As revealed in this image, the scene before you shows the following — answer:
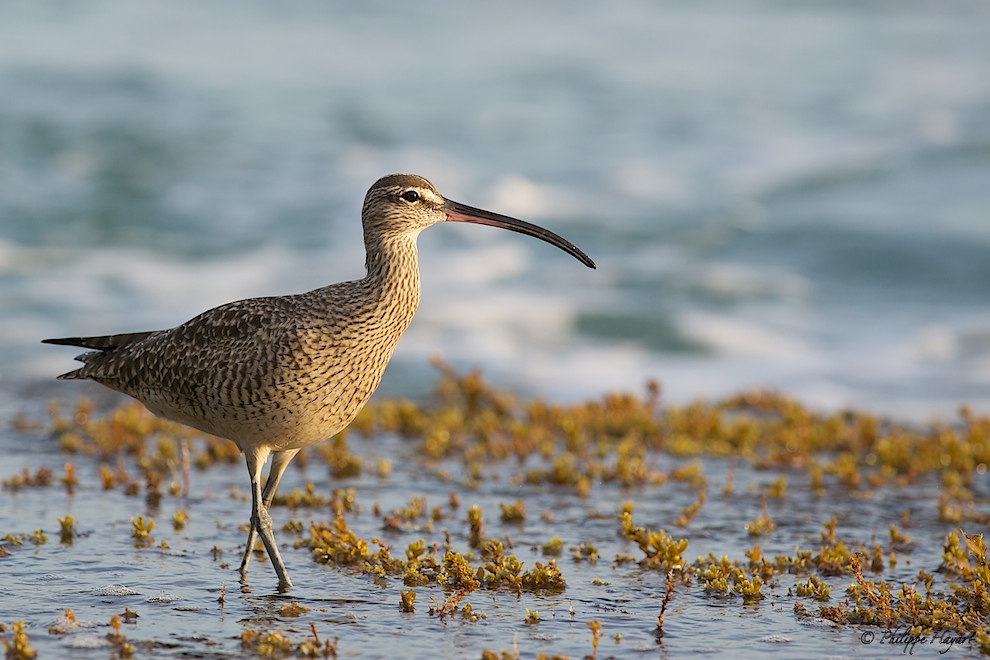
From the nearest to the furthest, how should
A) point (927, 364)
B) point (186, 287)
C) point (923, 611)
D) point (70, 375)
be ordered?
point (923, 611) < point (70, 375) < point (927, 364) < point (186, 287)

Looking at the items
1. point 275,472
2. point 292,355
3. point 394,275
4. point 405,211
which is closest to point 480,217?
point 405,211

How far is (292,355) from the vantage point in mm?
5945

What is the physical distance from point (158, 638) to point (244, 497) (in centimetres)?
255

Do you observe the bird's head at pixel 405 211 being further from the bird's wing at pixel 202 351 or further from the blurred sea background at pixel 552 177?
the blurred sea background at pixel 552 177

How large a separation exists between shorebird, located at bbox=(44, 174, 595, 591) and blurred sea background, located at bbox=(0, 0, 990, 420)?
5.28 meters

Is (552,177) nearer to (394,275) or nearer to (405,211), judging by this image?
(405,211)

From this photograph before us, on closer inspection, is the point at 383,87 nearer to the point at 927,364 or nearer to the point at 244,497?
the point at 927,364

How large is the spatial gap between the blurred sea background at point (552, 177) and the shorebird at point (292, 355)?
5.28 metres

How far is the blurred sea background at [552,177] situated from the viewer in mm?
13805

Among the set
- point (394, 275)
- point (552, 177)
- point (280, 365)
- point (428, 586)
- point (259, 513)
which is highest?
point (552, 177)

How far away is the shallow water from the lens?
5371 millimetres

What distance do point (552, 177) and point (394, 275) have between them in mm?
13439

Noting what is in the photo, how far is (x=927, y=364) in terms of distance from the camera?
13266 millimetres

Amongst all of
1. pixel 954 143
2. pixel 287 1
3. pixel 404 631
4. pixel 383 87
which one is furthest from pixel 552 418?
pixel 287 1
